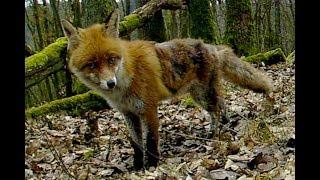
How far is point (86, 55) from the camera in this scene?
362 cm

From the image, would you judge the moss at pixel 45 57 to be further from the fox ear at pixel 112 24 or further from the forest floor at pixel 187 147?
the fox ear at pixel 112 24

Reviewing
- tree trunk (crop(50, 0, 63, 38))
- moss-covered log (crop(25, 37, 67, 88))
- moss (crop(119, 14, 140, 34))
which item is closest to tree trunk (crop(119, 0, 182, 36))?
moss (crop(119, 14, 140, 34))

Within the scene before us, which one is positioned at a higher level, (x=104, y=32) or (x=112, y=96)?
(x=104, y=32)

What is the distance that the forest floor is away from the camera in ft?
10.2

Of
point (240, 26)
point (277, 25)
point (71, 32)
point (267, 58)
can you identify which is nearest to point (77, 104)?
point (71, 32)

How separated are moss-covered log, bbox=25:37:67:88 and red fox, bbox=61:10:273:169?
1.76m

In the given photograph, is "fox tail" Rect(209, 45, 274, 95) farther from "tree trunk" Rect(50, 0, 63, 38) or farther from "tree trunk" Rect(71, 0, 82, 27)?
"tree trunk" Rect(50, 0, 63, 38)

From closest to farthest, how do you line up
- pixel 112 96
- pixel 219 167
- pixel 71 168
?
Answer: 1. pixel 219 167
2. pixel 71 168
3. pixel 112 96

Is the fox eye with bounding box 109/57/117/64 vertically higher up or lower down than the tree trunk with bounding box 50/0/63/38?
lower down

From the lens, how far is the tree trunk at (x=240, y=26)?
29.7ft

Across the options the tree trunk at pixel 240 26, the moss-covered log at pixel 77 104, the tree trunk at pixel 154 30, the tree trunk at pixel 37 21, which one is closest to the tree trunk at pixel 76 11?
the tree trunk at pixel 37 21
